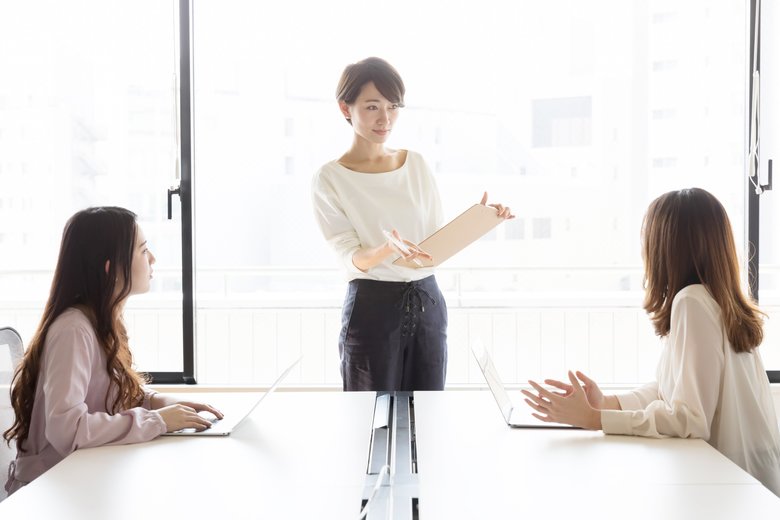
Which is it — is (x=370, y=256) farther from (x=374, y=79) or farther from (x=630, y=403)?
(x=630, y=403)

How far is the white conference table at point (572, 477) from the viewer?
119 cm

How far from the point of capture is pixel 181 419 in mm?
1634

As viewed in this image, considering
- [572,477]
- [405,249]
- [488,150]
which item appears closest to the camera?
[572,477]

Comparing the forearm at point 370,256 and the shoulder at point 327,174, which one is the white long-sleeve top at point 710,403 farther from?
the shoulder at point 327,174

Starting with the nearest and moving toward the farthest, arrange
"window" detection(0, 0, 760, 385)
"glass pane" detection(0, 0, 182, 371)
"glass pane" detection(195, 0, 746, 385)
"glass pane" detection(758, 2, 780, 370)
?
1. "glass pane" detection(758, 2, 780, 370)
2. "glass pane" detection(0, 0, 182, 371)
3. "window" detection(0, 0, 760, 385)
4. "glass pane" detection(195, 0, 746, 385)

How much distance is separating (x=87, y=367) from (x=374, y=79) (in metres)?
1.23

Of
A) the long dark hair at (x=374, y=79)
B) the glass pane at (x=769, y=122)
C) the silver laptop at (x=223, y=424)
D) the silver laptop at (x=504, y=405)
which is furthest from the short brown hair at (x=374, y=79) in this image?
the glass pane at (x=769, y=122)

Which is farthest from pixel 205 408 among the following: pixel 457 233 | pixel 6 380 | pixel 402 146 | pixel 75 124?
pixel 402 146

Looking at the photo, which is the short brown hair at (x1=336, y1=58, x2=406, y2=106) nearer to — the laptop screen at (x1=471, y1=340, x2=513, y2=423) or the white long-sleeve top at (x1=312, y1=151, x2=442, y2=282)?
the white long-sleeve top at (x1=312, y1=151, x2=442, y2=282)

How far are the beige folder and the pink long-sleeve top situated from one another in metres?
0.89

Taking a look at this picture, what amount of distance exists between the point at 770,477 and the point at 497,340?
3.29 m

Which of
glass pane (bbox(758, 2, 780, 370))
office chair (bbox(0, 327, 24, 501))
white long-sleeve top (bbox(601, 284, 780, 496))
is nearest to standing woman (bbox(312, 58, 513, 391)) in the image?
white long-sleeve top (bbox(601, 284, 780, 496))

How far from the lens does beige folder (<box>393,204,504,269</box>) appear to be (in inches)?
81.9

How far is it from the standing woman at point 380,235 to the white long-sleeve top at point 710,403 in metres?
0.75
